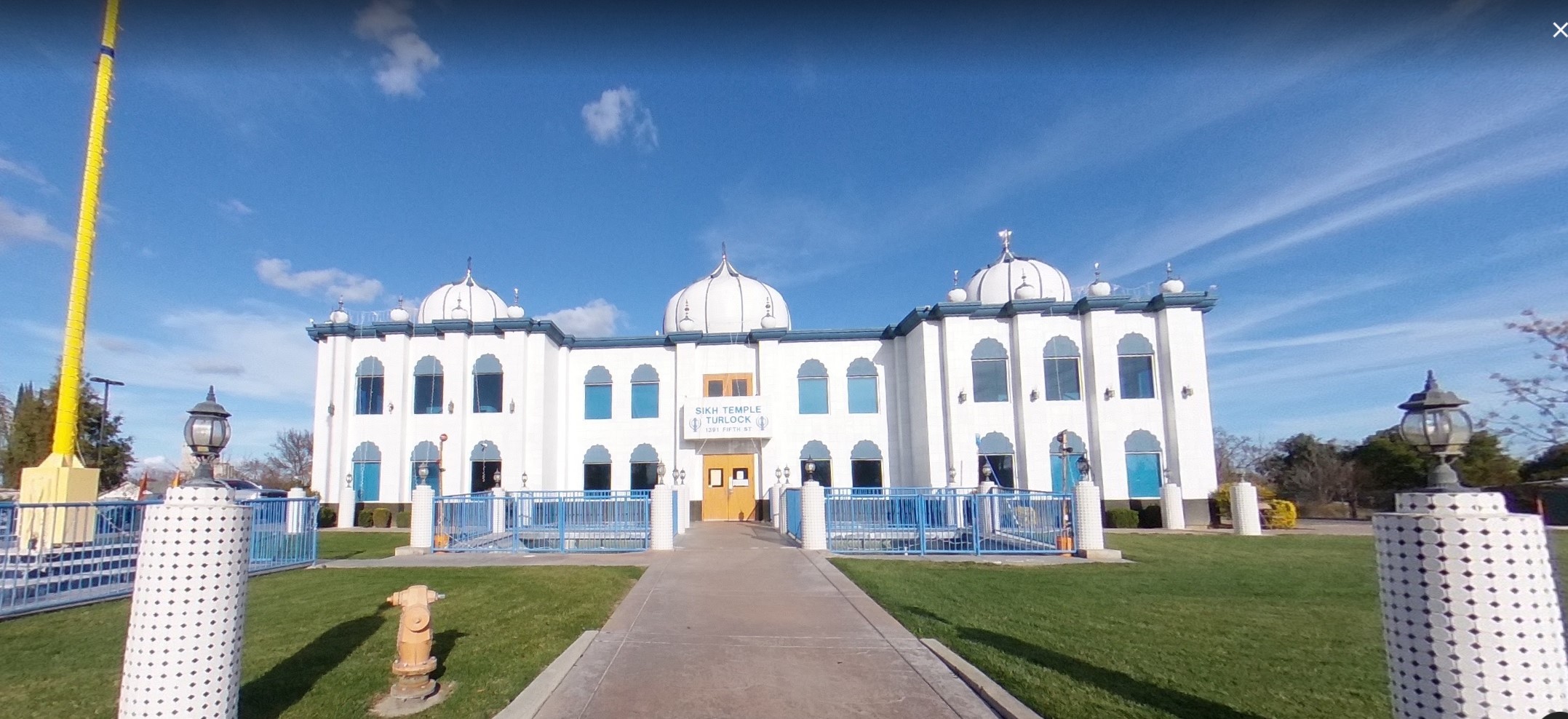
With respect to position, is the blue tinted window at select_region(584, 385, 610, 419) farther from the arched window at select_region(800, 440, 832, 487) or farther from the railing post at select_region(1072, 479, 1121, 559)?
the railing post at select_region(1072, 479, 1121, 559)

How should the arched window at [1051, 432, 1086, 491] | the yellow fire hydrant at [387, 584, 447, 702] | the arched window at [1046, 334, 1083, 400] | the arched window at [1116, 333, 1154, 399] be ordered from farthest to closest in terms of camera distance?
the arched window at [1046, 334, 1083, 400], the arched window at [1116, 333, 1154, 399], the arched window at [1051, 432, 1086, 491], the yellow fire hydrant at [387, 584, 447, 702]

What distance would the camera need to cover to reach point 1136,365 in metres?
23.0

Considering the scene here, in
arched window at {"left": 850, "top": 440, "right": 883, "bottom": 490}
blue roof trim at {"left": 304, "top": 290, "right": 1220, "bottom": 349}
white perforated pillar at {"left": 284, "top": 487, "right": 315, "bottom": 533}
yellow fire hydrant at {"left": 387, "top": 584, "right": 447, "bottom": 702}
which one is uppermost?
blue roof trim at {"left": 304, "top": 290, "right": 1220, "bottom": 349}

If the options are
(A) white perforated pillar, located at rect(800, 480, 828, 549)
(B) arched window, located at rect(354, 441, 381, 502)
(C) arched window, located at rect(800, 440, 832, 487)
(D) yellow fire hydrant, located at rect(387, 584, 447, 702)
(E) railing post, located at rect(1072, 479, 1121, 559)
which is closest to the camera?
(D) yellow fire hydrant, located at rect(387, 584, 447, 702)

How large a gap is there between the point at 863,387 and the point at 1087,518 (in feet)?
36.9

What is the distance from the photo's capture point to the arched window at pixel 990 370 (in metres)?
23.1

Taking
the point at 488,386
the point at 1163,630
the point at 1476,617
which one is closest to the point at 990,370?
the point at 1163,630

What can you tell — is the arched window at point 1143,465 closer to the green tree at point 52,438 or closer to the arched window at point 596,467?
the arched window at point 596,467

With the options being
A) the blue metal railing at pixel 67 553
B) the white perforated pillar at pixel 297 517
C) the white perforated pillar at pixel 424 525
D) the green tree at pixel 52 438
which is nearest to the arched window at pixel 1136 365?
the white perforated pillar at pixel 424 525

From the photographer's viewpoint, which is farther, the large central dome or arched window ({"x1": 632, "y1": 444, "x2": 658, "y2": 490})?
the large central dome

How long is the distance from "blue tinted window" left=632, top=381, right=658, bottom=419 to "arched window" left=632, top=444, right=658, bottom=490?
1.09 meters

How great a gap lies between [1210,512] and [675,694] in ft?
69.5

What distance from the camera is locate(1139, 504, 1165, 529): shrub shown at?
70.6 ft

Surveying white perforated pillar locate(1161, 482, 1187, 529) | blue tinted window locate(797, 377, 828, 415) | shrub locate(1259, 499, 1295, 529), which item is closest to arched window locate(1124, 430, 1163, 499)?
white perforated pillar locate(1161, 482, 1187, 529)
